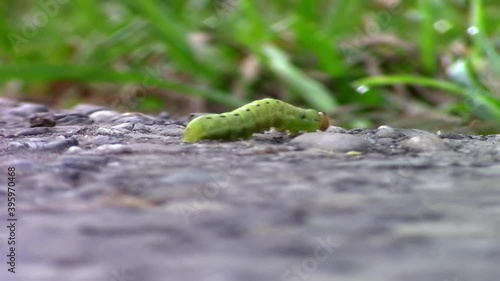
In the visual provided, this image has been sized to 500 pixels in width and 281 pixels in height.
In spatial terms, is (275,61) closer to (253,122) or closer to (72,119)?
(72,119)

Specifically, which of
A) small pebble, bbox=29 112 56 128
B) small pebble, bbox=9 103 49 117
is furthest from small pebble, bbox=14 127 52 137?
small pebble, bbox=9 103 49 117

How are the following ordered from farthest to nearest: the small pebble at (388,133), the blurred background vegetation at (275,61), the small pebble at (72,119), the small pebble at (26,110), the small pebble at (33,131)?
the blurred background vegetation at (275,61) < the small pebble at (26,110) < the small pebble at (72,119) < the small pebble at (33,131) < the small pebble at (388,133)

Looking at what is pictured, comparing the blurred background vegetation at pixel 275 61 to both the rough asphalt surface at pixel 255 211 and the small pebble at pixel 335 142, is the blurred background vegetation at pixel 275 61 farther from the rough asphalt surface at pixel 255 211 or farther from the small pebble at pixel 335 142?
the rough asphalt surface at pixel 255 211

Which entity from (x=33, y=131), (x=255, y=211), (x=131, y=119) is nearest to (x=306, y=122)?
(x=131, y=119)

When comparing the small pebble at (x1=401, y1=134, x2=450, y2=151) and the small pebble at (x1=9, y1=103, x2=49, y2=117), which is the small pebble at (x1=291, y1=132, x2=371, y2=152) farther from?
the small pebble at (x1=9, y1=103, x2=49, y2=117)

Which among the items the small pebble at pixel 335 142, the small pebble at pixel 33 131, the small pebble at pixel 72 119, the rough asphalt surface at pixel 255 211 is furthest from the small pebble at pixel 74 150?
the small pebble at pixel 72 119
